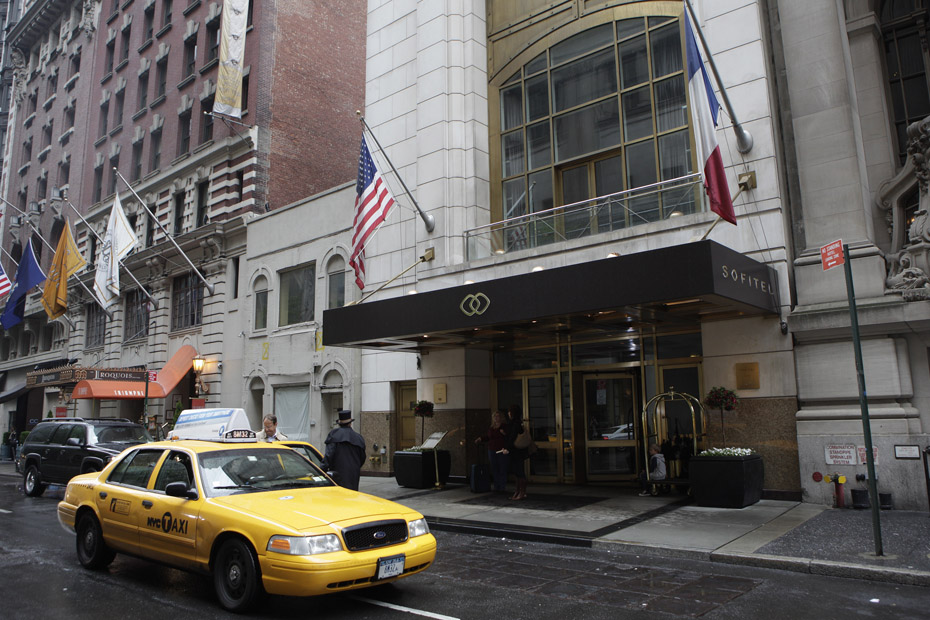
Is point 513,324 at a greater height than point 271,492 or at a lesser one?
greater

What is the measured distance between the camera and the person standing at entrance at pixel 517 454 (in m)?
13.4

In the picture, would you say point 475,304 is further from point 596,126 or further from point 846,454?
point 846,454

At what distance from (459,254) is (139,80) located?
85.4 ft

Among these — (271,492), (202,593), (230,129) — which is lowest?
(202,593)

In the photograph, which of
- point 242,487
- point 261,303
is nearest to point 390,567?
point 242,487

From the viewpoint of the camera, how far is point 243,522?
6301mm

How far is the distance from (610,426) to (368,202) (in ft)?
24.6

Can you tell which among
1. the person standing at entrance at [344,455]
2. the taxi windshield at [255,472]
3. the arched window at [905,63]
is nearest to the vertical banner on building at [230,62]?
the person standing at entrance at [344,455]

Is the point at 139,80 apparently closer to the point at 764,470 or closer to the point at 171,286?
the point at 171,286

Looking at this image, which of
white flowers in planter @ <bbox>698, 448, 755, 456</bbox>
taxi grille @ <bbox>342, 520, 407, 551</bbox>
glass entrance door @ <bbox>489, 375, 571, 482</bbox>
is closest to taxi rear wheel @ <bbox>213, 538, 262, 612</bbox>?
taxi grille @ <bbox>342, 520, 407, 551</bbox>

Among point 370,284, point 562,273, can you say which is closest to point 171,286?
point 370,284

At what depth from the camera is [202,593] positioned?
7.09 m

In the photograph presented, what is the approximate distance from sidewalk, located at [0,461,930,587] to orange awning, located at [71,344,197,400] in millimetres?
15458

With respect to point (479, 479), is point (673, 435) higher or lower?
higher
